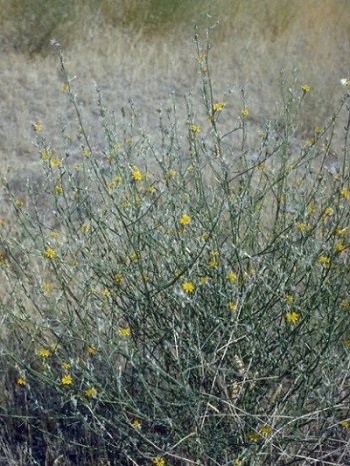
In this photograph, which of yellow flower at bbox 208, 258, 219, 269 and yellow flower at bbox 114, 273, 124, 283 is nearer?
yellow flower at bbox 208, 258, 219, 269

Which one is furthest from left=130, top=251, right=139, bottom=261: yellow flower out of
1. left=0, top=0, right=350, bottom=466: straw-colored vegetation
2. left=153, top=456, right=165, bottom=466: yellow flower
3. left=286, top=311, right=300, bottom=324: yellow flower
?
left=153, top=456, right=165, bottom=466: yellow flower

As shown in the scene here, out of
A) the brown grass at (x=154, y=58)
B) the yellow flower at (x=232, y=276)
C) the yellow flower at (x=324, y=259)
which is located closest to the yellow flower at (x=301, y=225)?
the yellow flower at (x=324, y=259)

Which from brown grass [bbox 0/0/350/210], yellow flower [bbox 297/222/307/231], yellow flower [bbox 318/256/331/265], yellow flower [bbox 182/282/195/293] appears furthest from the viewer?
brown grass [bbox 0/0/350/210]

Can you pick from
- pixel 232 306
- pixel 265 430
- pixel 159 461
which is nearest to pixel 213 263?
pixel 232 306

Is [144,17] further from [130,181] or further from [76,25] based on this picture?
[130,181]

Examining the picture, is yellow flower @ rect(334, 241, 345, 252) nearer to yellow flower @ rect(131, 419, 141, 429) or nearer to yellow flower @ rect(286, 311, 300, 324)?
yellow flower @ rect(286, 311, 300, 324)

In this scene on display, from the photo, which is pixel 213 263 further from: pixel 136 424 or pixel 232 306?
pixel 136 424

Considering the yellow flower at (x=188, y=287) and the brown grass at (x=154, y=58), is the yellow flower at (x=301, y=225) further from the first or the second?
the brown grass at (x=154, y=58)

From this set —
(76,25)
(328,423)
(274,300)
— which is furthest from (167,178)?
(76,25)

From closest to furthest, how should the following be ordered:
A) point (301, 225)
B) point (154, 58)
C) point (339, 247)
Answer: point (339, 247) → point (301, 225) → point (154, 58)

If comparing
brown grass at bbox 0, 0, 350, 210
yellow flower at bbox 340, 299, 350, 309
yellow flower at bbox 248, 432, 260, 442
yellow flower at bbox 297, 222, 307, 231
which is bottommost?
brown grass at bbox 0, 0, 350, 210

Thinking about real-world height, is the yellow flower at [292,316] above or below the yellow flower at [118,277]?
below

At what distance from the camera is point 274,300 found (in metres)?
3.45

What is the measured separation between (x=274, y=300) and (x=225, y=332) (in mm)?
245
